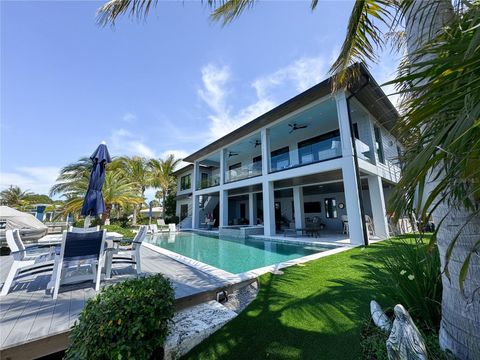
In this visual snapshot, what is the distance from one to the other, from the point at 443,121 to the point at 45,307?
5.28 m

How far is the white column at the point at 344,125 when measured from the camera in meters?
9.48

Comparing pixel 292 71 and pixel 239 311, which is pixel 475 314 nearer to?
pixel 239 311

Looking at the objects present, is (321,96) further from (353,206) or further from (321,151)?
(353,206)

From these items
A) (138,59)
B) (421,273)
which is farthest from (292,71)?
(421,273)

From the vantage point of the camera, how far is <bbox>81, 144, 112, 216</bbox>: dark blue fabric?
5.78 m

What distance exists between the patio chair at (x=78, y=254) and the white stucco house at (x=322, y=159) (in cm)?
741

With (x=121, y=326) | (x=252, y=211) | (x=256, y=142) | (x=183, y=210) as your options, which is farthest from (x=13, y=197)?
(x=121, y=326)

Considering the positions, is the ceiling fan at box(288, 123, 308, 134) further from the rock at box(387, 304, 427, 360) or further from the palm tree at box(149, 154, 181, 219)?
the palm tree at box(149, 154, 181, 219)

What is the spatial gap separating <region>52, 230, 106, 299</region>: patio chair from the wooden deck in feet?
0.56

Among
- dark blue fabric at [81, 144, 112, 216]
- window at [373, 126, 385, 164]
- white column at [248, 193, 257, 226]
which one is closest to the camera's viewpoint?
dark blue fabric at [81, 144, 112, 216]

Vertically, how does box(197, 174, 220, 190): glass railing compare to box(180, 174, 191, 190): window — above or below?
below

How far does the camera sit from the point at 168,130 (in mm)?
16250

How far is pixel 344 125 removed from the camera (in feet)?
31.7

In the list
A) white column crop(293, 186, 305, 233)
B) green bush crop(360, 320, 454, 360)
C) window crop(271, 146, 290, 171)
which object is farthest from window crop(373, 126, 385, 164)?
green bush crop(360, 320, 454, 360)
